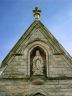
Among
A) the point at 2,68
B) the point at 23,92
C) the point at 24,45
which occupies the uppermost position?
the point at 24,45

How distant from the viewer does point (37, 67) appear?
55.5 feet

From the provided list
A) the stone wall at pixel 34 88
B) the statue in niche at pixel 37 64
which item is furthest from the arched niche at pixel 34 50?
the stone wall at pixel 34 88

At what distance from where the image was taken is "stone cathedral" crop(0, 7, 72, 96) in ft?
54.6

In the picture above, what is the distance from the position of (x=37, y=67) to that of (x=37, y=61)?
A: 330 mm

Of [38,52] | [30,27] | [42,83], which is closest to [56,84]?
[42,83]

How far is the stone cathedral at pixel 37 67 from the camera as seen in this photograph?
1664 cm

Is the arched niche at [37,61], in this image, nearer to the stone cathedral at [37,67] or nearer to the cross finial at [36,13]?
the stone cathedral at [37,67]

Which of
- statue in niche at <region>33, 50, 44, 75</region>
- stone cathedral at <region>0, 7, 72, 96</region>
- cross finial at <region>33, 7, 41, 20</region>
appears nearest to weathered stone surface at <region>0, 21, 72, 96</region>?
stone cathedral at <region>0, 7, 72, 96</region>

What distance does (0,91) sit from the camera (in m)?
16.7

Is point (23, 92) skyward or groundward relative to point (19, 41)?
groundward

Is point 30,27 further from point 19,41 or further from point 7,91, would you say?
point 7,91

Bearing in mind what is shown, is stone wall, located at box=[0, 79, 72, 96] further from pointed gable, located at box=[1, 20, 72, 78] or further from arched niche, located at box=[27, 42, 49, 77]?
arched niche, located at box=[27, 42, 49, 77]

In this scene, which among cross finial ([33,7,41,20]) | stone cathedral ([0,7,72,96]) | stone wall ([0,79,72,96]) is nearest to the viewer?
stone wall ([0,79,72,96])

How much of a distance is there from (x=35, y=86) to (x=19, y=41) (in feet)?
7.82
